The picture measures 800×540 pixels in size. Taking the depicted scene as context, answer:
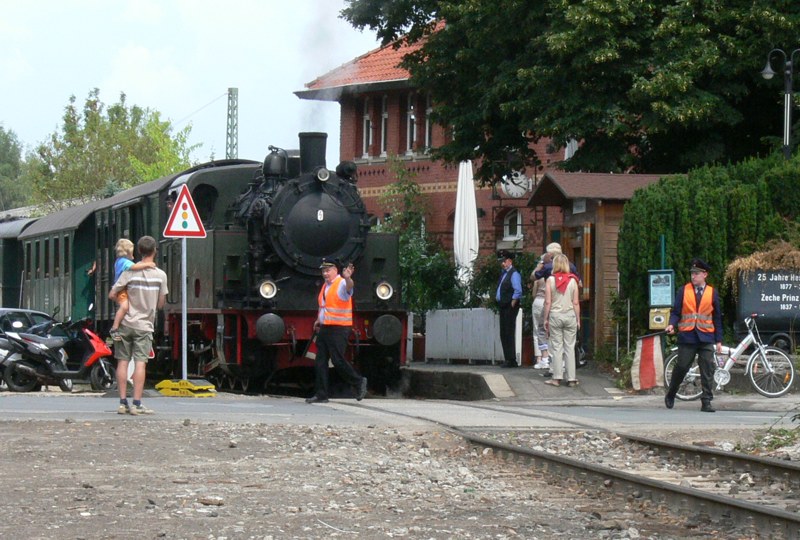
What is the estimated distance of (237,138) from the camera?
177 feet

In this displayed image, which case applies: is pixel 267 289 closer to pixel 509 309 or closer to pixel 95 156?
pixel 509 309

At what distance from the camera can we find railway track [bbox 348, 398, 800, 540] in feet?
27.8

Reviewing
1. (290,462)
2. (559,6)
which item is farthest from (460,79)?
(290,462)

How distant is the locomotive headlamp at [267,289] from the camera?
1983 centimetres

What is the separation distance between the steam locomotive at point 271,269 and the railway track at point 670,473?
621 centimetres

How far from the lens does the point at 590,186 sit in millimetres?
22891

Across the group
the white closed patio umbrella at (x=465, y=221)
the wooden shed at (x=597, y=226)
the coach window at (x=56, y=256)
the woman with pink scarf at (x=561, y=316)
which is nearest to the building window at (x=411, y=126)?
the white closed patio umbrella at (x=465, y=221)

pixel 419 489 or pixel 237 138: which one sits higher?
pixel 237 138

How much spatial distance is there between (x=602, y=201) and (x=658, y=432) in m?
8.85

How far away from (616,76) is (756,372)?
30.5 ft

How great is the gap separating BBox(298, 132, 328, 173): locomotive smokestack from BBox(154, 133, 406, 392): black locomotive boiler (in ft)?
0.04

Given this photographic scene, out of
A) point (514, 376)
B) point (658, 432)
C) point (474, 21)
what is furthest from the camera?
point (474, 21)

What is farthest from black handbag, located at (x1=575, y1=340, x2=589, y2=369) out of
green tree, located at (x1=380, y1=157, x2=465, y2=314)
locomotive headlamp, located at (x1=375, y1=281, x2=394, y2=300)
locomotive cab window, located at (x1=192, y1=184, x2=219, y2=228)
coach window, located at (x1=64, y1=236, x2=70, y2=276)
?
coach window, located at (x1=64, y1=236, x2=70, y2=276)

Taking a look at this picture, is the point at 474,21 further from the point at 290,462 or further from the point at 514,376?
the point at 290,462
